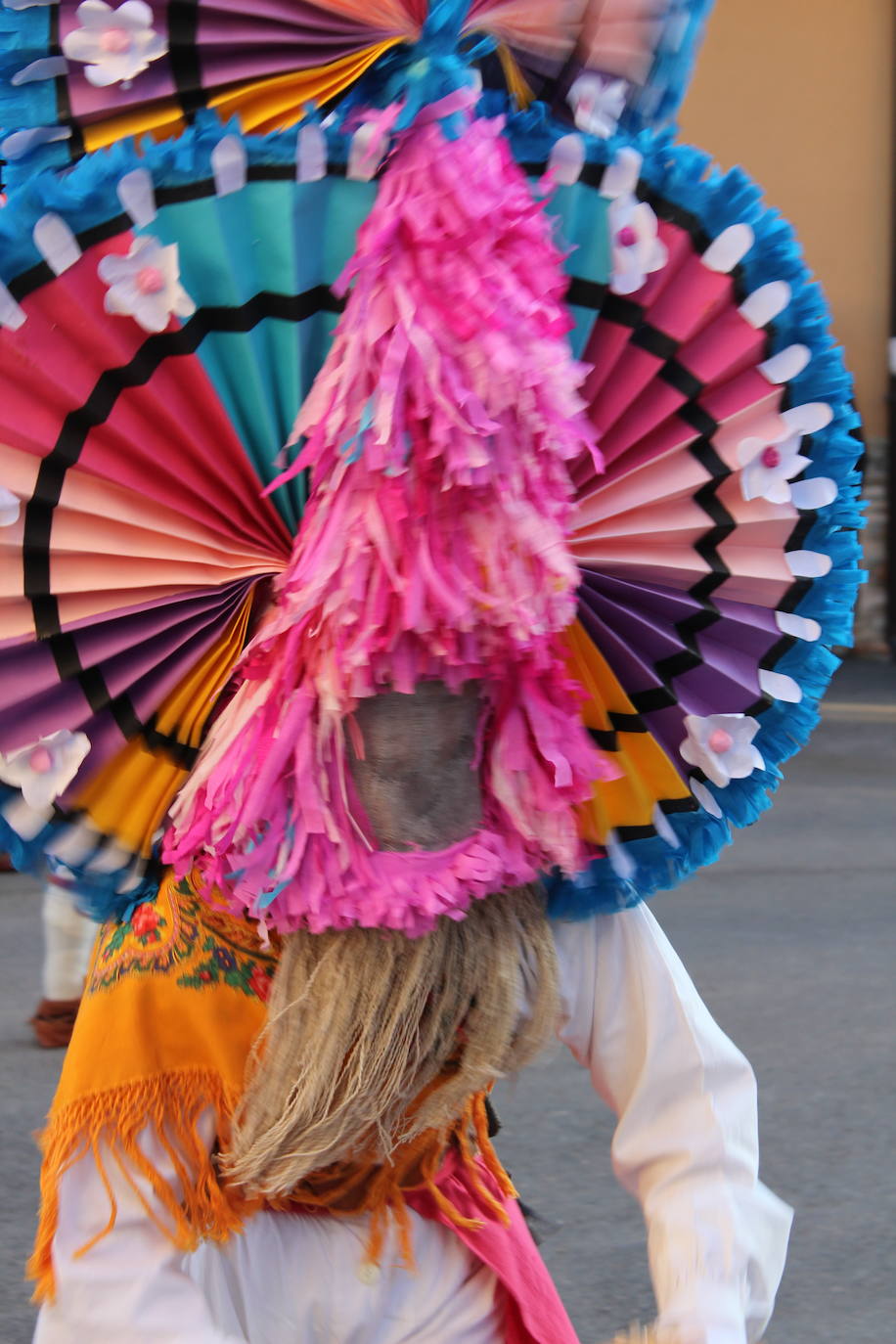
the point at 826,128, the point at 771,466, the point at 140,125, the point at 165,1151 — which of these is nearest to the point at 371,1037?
the point at 165,1151

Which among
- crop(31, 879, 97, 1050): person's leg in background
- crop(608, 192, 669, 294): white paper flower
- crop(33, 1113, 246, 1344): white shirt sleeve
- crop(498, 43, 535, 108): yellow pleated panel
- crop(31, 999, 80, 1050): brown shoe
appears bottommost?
crop(31, 999, 80, 1050): brown shoe

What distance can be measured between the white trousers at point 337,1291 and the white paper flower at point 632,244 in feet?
2.84

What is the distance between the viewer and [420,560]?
1.27 metres

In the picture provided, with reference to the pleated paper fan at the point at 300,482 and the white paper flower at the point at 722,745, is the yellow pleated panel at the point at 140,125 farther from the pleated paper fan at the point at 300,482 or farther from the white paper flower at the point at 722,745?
the white paper flower at the point at 722,745

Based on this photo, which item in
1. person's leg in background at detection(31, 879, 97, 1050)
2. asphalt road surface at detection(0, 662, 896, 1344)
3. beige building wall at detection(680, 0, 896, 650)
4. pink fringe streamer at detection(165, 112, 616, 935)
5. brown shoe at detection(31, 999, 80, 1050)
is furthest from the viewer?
beige building wall at detection(680, 0, 896, 650)

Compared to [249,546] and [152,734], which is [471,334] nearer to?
[249,546]

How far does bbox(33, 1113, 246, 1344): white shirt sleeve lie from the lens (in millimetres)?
1400

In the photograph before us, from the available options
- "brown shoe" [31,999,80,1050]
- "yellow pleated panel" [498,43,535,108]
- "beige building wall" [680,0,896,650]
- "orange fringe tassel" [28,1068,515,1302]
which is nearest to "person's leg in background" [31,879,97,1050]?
"brown shoe" [31,999,80,1050]

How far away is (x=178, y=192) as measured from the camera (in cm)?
133

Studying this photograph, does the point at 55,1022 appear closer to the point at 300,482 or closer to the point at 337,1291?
the point at 337,1291

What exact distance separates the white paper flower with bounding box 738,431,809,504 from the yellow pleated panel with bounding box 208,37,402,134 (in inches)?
17.6

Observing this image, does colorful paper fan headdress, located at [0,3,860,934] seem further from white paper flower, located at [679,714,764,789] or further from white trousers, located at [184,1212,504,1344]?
white trousers, located at [184,1212,504,1344]

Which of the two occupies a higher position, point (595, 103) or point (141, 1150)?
point (595, 103)

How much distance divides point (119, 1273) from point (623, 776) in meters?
0.59
